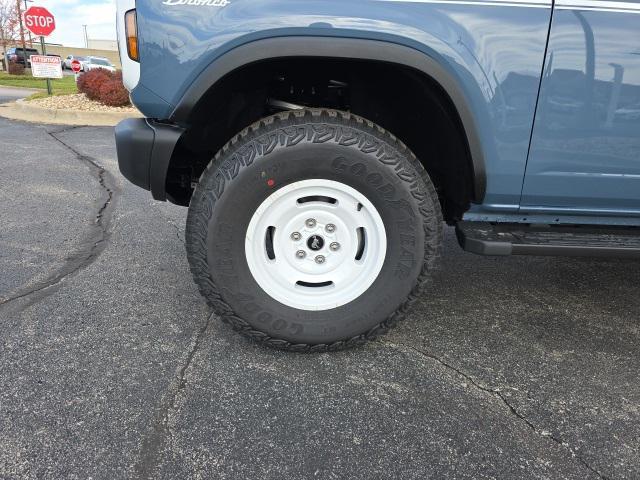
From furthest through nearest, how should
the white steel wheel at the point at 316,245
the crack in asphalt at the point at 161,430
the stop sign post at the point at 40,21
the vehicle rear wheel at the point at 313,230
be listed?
1. the stop sign post at the point at 40,21
2. the white steel wheel at the point at 316,245
3. the vehicle rear wheel at the point at 313,230
4. the crack in asphalt at the point at 161,430

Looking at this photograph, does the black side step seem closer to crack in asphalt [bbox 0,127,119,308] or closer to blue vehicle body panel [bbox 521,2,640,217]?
blue vehicle body panel [bbox 521,2,640,217]

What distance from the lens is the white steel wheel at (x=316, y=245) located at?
2.27 metres

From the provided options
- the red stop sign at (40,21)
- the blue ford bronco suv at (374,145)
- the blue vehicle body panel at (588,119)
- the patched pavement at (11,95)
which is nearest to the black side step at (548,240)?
the blue ford bronco suv at (374,145)

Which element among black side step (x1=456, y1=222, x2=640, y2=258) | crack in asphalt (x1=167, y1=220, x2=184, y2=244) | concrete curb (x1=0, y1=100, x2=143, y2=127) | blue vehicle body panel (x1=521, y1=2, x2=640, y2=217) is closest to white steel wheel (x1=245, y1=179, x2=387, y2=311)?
black side step (x1=456, y1=222, x2=640, y2=258)

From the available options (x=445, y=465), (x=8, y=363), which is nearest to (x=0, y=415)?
(x=8, y=363)

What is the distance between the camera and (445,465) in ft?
5.63

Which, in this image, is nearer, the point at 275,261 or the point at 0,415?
the point at 0,415

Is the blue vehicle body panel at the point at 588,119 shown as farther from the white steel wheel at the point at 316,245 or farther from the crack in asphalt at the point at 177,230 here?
the crack in asphalt at the point at 177,230

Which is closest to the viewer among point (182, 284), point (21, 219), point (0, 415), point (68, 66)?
point (0, 415)

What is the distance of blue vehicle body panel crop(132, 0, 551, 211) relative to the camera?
2.02m

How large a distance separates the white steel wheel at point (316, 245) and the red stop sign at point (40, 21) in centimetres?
1628

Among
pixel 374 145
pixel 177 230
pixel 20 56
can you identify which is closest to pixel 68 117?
pixel 177 230

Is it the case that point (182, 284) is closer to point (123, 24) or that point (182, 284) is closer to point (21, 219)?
point (123, 24)

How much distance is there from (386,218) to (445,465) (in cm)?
106
